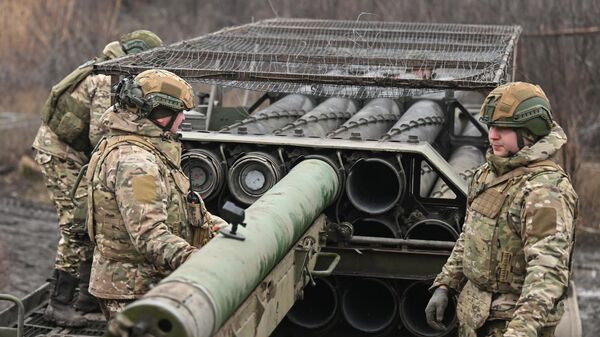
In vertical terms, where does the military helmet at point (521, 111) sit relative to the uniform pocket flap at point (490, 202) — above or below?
above

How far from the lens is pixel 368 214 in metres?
6.70

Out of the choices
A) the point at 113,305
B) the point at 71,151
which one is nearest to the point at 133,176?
the point at 113,305

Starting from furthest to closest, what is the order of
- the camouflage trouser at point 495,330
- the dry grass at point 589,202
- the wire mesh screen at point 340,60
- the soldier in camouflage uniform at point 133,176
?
the dry grass at point 589,202 < the wire mesh screen at point 340,60 < the soldier in camouflage uniform at point 133,176 < the camouflage trouser at point 495,330

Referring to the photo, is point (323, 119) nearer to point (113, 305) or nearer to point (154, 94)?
point (154, 94)

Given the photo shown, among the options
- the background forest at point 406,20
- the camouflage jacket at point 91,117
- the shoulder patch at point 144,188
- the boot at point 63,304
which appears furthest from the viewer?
the background forest at point 406,20

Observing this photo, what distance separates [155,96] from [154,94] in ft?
0.03

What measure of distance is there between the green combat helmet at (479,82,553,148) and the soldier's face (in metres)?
0.02

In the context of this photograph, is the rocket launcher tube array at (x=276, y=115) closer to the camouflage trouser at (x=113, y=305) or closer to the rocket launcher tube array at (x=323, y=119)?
the rocket launcher tube array at (x=323, y=119)

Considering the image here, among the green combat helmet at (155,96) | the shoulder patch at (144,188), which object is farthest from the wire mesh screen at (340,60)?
the shoulder patch at (144,188)

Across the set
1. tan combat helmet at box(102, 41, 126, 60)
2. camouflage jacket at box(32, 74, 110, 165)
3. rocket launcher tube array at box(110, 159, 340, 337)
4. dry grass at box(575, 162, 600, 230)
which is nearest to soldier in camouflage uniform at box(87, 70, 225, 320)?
rocket launcher tube array at box(110, 159, 340, 337)

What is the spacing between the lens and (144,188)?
16.4 feet

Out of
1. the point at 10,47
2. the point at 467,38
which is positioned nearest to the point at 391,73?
the point at 467,38

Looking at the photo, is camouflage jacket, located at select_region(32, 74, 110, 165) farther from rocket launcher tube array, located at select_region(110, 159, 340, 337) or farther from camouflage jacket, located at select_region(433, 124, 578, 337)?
camouflage jacket, located at select_region(433, 124, 578, 337)

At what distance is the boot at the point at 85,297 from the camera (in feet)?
23.0
